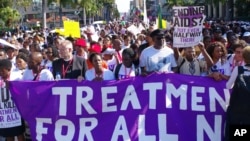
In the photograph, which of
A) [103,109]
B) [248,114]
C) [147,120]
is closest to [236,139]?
[248,114]

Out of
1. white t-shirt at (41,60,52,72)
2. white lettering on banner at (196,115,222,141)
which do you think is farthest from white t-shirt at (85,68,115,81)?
white t-shirt at (41,60,52,72)

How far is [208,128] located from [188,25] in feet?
5.47

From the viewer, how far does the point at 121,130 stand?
5.72 m

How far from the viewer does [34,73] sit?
6.28 m

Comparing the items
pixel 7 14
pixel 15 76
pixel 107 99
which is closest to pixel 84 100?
pixel 107 99

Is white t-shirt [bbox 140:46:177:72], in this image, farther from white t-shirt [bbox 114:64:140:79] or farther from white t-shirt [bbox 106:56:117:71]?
white t-shirt [bbox 106:56:117:71]

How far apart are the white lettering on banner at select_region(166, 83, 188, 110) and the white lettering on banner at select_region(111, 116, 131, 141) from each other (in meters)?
0.59

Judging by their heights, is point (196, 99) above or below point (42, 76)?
below

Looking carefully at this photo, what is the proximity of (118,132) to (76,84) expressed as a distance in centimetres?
82

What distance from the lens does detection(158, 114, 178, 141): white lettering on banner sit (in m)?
5.64

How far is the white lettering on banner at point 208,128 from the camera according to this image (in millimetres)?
5590

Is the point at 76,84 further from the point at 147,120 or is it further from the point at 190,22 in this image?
the point at 190,22

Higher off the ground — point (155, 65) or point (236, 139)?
point (155, 65)

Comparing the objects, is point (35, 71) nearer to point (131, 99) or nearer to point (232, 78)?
point (131, 99)
